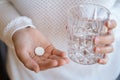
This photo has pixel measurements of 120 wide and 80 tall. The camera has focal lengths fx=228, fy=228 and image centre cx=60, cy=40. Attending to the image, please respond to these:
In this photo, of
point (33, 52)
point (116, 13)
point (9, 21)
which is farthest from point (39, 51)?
point (116, 13)

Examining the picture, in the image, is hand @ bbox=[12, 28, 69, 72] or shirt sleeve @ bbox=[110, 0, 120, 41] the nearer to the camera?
hand @ bbox=[12, 28, 69, 72]

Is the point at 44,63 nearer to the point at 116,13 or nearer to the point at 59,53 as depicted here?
the point at 59,53

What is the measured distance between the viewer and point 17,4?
0.56 m

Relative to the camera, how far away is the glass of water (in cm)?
50

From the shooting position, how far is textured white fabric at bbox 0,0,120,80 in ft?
1.73

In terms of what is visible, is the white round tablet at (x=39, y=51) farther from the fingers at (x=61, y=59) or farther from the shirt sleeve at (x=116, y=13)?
the shirt sleeve at (x=116, y=13)

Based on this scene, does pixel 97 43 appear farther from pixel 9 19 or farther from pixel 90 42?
pixel 9 19

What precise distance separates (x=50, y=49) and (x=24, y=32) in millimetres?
73

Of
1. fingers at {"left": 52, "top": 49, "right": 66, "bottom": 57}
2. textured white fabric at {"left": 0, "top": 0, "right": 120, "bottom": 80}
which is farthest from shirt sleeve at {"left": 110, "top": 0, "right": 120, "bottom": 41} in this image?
fingers at {"left": 52, "top": 49, "right": 66, "bottom": 57}

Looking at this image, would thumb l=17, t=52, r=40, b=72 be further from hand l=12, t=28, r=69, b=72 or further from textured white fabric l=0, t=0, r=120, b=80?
textured white fabric l=0, t=0, r=120, b=80

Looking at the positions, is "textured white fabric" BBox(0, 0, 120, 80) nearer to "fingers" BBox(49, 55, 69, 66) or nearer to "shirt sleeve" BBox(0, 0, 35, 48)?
"shirt sleeve" BBox(0, 0, 35, 48)

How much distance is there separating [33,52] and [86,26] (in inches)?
5.2

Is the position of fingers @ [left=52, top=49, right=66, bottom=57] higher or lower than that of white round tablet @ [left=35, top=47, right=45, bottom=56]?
higher

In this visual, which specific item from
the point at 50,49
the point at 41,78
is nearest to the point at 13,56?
the point at 41,78
